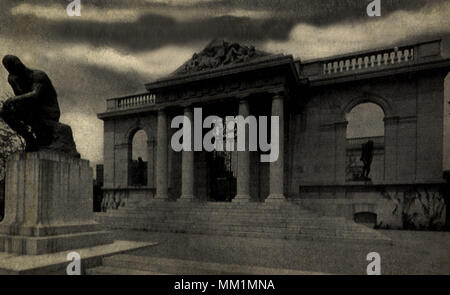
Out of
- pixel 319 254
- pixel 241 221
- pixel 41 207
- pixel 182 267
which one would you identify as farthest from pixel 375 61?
pixel 41 207

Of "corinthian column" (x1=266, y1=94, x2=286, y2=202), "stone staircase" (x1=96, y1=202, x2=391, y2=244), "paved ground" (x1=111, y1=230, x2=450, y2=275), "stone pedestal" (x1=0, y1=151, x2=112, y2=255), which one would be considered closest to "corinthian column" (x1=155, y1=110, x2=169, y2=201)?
"stone staircase" (x1=96, y1=202, x2=391, y2=244)

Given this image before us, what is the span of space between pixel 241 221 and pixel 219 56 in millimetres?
9431

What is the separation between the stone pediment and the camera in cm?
1605

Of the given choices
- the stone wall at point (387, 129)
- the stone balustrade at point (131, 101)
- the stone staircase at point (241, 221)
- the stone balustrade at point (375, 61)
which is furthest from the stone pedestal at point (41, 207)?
the stone balustrade at point (131, 101)

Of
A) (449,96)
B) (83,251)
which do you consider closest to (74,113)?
(83,251)

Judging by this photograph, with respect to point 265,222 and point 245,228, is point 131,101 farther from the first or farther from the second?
point 265,222

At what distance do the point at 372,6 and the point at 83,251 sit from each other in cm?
983

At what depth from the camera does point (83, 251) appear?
276 inches

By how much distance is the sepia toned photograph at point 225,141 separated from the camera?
6.95 meters

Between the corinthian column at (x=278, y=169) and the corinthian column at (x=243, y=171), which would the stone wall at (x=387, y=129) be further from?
the corinthian column at (x=243, y=171)

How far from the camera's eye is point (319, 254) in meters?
8.14

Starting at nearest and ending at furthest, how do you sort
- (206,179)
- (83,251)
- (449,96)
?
(83,251)
(449,96)
(206,179)

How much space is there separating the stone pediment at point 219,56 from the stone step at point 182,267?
482 inches
